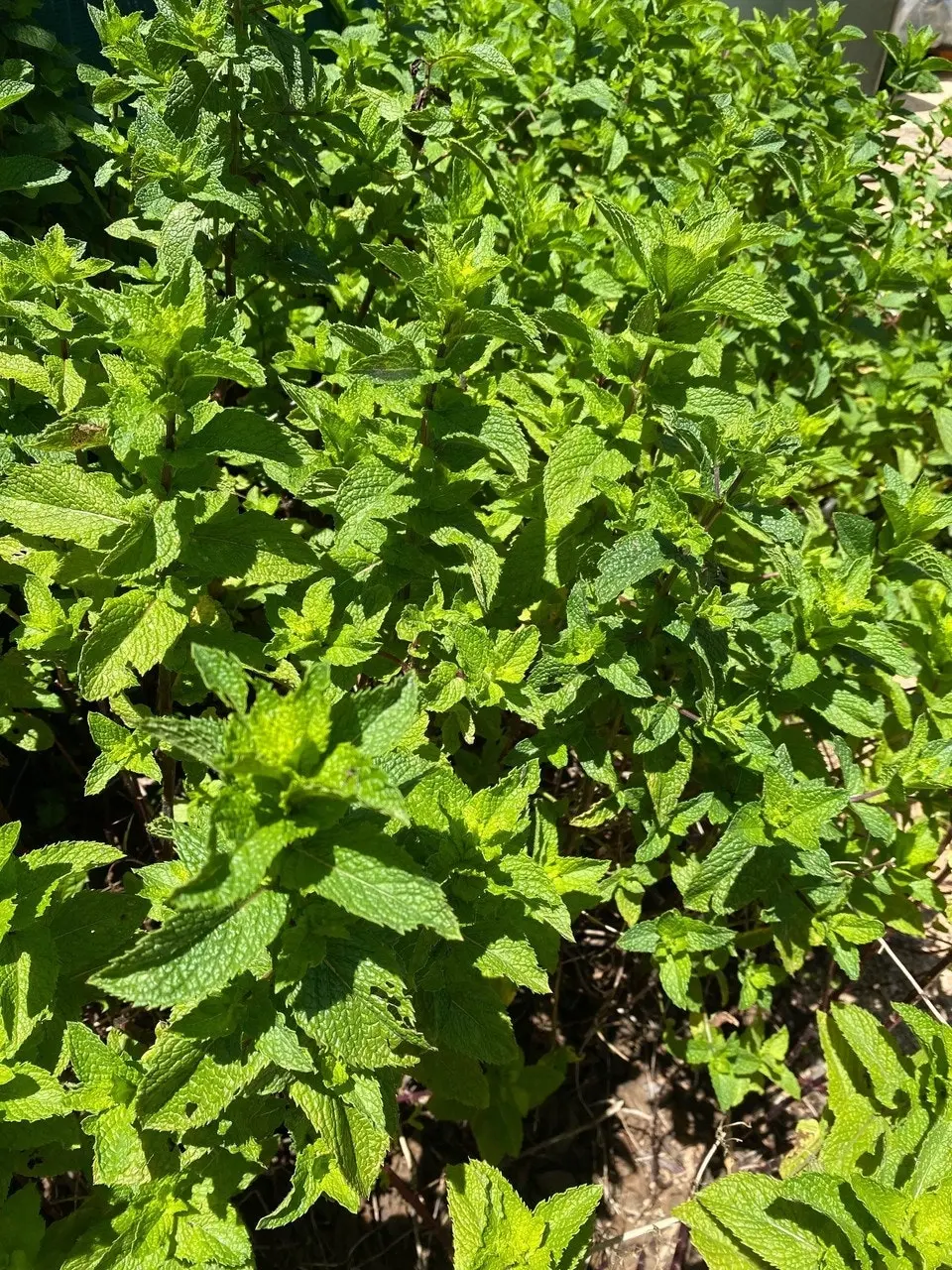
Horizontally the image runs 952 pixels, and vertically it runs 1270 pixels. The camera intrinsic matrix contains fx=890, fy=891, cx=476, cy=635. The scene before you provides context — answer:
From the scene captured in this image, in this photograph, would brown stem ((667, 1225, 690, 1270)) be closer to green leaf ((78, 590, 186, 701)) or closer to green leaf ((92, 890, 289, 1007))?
green leaf ((92, 890, 289, 1007))

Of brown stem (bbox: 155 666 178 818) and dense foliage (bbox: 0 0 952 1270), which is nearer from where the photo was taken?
dense foliage (bbox: 0 0 952 1270)

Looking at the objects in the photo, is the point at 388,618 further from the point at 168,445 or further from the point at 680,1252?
the point at 680,1252

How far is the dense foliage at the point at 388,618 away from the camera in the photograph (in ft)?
5.02

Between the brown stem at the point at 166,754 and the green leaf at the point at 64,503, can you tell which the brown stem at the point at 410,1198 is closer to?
the brown stem at the point at 166,754

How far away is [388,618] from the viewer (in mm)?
2359

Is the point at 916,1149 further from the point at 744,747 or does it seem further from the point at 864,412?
the point at 864,412

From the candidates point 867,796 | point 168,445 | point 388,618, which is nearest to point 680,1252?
point 867,796

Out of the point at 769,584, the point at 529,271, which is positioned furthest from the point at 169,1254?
the point at 529,271

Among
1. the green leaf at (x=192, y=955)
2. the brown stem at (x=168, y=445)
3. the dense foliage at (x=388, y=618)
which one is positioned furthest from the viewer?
the brown stem at (x=168, y=445)

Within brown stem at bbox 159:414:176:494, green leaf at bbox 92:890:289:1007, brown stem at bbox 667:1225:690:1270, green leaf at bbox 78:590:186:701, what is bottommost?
brown stem at bbox 667:1225:690:1270

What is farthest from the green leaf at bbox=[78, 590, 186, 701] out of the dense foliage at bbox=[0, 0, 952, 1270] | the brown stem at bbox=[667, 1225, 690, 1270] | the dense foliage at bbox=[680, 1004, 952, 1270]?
the brown stem at bbox=[667, 1225, 690, 1270]

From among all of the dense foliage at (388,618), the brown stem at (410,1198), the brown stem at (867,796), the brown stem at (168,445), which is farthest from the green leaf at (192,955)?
the brown stem at (867,796)

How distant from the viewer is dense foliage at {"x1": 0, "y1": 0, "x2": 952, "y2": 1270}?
1.53 m

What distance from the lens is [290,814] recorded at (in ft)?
4.40
